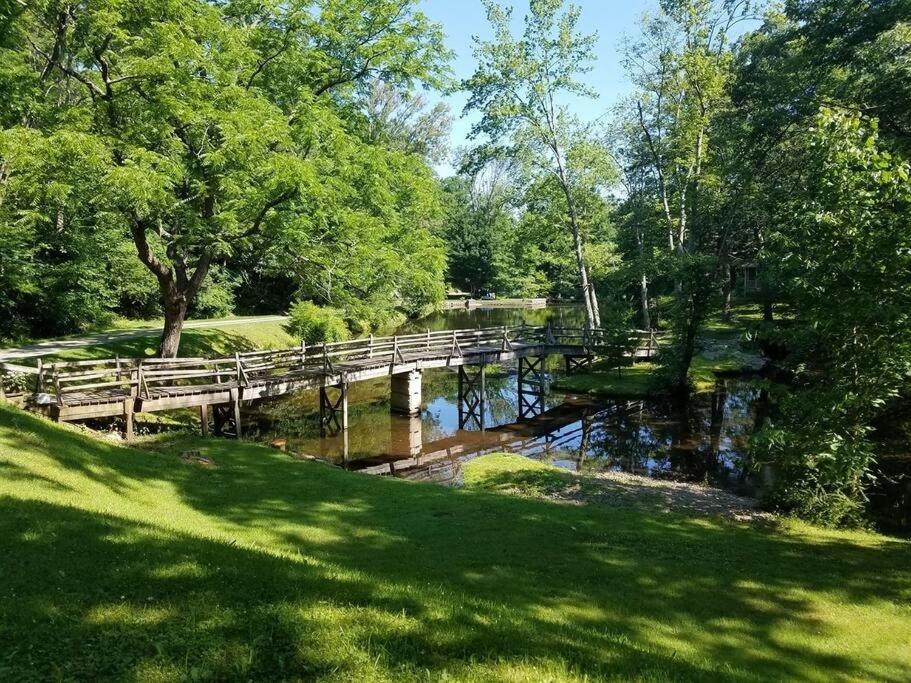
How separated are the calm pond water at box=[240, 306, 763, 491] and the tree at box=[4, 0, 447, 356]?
22.9 ft

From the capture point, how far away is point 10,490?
7.61 m

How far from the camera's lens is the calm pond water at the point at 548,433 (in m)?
18.9

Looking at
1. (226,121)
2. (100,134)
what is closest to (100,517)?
(226,121)

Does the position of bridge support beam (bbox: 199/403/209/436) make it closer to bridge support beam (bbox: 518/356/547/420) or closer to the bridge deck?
the bridge deck

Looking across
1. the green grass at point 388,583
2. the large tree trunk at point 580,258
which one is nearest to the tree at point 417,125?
the large tree trunk at point 580,258

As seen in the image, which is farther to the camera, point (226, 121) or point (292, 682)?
point (226, 121)

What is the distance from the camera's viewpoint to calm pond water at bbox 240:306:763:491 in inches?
745

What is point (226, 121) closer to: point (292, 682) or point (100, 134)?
point (100, 134)

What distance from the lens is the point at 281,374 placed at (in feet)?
64.8

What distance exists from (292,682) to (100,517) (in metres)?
4.50

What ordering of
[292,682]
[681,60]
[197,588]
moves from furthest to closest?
1. [681,60]
2. [197,588]
3. [292,682]

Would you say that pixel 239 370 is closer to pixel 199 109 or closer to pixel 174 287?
pixel 174 287

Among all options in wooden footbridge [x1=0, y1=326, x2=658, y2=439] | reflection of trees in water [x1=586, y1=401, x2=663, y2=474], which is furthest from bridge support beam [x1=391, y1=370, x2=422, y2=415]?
reflection of trees in water [x1=586, y1=401, x2=663, y2=474]

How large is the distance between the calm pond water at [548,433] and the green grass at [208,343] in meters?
3.81
